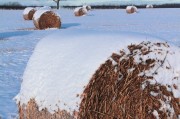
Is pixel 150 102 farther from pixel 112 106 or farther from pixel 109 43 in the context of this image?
pixel 109 43

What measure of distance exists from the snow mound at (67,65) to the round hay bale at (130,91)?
61 mm

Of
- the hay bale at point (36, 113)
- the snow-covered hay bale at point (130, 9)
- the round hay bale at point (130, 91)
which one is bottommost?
the snow-covered hay bale at point (130, 9)

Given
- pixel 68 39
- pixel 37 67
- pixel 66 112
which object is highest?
pixel 68 39

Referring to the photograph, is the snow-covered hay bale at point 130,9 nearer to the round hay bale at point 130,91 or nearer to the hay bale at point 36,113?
the hay bale at point 36,113

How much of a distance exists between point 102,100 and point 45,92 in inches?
29.9

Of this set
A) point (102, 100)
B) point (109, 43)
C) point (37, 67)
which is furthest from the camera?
point (37, 67)

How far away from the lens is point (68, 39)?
4.78 metres

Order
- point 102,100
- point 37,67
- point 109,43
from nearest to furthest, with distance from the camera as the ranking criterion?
point 102,100, point 109,43, point 37,67

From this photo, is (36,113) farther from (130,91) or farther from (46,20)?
(46,20)

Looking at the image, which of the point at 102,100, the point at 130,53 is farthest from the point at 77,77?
the point at 130,53

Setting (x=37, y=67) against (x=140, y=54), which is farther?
(x=37, y=67)

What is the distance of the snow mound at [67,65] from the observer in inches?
167

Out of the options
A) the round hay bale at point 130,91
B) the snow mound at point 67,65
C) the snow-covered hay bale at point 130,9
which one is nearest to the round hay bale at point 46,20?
the snow mound at point 67,65

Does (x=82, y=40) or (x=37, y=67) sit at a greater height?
(x=82, y=40)
